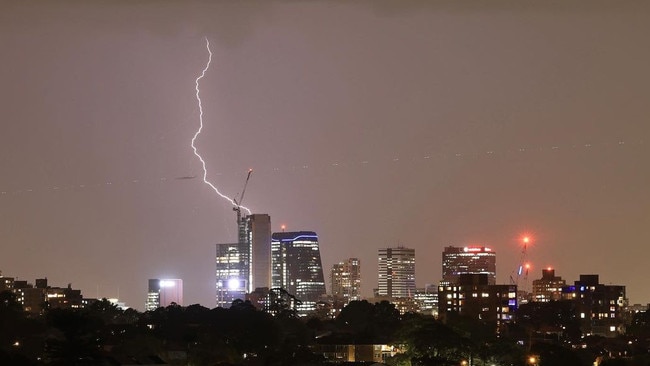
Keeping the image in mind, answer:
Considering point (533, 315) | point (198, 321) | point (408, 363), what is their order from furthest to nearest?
point (533, 315), point (198, 321), point (408, 363)

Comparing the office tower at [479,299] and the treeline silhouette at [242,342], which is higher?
the office tower at [479,299]

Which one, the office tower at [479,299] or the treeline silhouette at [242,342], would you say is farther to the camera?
the office tower at [479,299]

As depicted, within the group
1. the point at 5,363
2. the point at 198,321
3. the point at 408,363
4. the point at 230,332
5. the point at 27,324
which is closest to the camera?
the point at 5,363

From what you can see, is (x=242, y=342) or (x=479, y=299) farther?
(x=479, y=299)

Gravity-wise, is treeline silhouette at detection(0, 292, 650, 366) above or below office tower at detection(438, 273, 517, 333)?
below

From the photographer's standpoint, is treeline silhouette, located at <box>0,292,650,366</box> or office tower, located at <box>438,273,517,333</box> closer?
treeline silhouette, located at <box>0,292,650,366</box>

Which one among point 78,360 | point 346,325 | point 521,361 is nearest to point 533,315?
point 346,325

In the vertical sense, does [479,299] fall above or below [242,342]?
above

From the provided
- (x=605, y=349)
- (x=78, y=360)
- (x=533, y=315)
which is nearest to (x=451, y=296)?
(x=533, y=315)

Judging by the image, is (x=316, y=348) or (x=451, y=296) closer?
(x=316, y=348)

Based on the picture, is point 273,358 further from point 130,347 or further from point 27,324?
point 27,324

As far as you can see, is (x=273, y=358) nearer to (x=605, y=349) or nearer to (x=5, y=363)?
(x=5, y=363)
